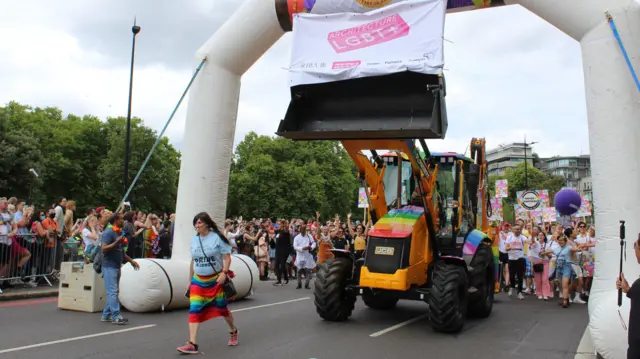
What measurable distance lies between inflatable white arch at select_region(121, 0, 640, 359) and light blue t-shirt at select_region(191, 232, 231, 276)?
3.18m

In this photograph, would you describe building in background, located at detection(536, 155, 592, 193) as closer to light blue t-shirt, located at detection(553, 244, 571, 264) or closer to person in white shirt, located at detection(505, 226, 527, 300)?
person in white shirt, located at detection(505, 226, 527, 300)

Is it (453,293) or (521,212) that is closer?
(453,293)

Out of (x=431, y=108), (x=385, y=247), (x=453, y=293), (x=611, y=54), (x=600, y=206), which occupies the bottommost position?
(x=453, y=293)

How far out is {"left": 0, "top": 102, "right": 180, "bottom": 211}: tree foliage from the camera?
162 feet

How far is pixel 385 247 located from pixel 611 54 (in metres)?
4.37

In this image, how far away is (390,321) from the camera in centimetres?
999

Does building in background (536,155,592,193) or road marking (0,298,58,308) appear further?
building in background (536,155,592,193)

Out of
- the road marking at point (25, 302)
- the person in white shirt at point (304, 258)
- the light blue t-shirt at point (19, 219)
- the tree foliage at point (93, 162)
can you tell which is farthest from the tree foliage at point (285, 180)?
the road marking at point (25, 302)

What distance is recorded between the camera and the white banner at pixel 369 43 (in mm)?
8859

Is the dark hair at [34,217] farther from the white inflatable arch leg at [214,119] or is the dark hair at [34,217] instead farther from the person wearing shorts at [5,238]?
the white inflatable arch leg at [214,119]

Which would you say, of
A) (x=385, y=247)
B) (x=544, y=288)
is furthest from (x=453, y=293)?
(x=544, y=288)

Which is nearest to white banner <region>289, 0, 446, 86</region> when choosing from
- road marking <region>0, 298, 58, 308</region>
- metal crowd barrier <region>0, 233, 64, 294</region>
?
road marking <region>0, 298, 58, 308</region>

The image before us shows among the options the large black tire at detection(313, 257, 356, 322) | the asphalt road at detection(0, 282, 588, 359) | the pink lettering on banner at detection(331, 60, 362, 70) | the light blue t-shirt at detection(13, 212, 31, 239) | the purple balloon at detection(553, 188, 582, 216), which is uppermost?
the pink lettering on banner at detection(331, 60, 362, 70)

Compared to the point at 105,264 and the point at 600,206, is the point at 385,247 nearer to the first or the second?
the point at 600,206
